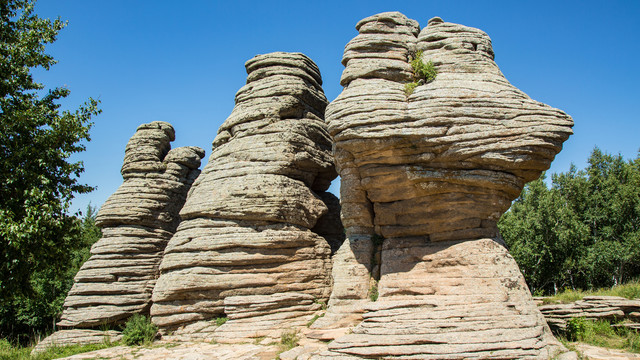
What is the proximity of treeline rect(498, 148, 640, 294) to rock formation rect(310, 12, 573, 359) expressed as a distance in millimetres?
20289

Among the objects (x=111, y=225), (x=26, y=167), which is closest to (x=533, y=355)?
(x=26, y=167)

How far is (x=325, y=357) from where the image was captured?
11.1m

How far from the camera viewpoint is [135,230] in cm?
2114

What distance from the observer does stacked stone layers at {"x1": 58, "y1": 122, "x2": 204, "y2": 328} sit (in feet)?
64.0

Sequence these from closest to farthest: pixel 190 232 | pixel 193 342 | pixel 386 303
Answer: pixel 386 303 → pixel 193 342 → pixel 190 232

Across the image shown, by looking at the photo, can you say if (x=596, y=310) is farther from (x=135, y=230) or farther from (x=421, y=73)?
(x=135, y=230)

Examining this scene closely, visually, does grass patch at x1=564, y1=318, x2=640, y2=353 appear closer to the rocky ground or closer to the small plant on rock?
the rocky ground

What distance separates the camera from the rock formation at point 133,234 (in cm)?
1941

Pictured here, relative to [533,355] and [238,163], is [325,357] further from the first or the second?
[238,163]

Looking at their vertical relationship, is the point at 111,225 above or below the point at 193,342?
above

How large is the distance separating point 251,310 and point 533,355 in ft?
31.8

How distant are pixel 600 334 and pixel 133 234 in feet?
68.2

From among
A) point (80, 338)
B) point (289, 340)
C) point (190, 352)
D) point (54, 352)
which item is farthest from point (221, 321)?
point (80, 338)

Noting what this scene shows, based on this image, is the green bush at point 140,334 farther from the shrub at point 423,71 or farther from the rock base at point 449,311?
the shrub at point 423,71
